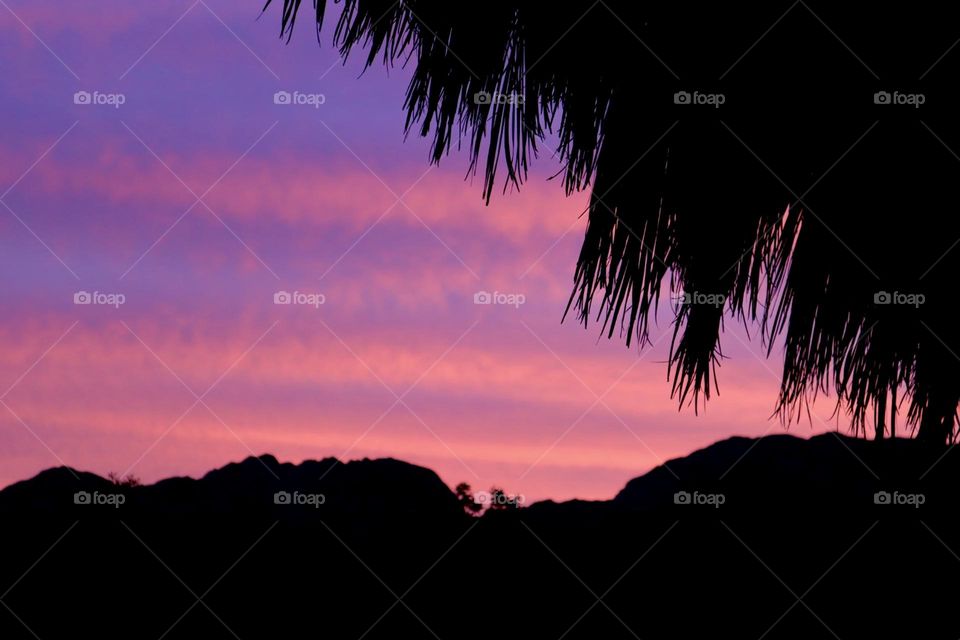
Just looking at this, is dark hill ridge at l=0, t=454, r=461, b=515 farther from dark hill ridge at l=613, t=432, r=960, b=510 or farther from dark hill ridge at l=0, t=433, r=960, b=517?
dark hill ridge at l=613, t=432, r=960, b=510

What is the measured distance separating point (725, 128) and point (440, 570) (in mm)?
1860

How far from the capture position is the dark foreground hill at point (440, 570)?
2850 millimetres

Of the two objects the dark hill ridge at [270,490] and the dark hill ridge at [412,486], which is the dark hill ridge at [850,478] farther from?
the dark hill ridge at [270,490]

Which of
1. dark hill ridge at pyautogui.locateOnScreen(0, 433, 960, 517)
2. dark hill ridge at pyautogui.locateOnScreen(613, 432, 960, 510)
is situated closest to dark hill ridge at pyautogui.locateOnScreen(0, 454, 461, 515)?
dark hill ridge at pyautogui.locateOnScreen(0, 433, 960, 517)

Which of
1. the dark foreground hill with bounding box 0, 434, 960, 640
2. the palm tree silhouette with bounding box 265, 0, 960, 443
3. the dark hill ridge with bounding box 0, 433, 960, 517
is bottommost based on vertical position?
the dark foreground hill with bounding box 0, 434, 960, 640

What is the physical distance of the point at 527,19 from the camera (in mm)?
2084

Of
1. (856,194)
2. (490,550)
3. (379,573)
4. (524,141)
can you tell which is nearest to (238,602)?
(379,573)

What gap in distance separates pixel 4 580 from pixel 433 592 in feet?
4.95

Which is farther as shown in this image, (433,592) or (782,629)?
(433,592)

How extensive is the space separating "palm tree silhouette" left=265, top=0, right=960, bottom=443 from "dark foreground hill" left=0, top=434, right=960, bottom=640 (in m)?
0.69

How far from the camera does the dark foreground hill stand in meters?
2.85

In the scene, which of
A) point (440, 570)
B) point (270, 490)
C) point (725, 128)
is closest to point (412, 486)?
point (270, 490)

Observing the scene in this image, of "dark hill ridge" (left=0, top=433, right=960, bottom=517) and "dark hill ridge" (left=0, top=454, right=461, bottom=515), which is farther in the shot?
"dark hill ridge" (left=0, top=454, right=461, bottom=515)

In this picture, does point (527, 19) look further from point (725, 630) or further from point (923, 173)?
point (725, 630)
